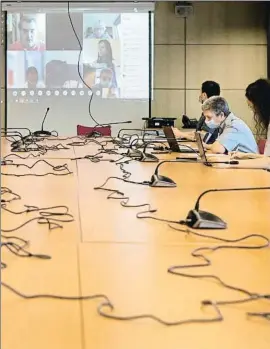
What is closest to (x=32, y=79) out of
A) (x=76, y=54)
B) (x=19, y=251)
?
(x=76, y=54)

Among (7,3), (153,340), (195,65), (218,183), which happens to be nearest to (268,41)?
(195,65)

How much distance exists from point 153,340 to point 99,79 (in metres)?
6.06

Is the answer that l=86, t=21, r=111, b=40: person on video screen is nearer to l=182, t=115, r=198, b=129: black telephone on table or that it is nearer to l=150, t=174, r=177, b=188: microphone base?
l=182, t=115, r=198, b=129: black telephone on table

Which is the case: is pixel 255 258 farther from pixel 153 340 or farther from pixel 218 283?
pixel 153 340

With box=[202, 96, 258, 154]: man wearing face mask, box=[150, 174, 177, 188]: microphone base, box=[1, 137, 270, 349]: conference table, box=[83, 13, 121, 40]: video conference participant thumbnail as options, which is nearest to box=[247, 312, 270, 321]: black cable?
box=[1, 137, 270, 349]: conference table

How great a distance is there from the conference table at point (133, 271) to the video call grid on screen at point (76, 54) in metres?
4.64

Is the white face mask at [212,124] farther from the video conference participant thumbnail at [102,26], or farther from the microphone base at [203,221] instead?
the microphone base at [203,221]

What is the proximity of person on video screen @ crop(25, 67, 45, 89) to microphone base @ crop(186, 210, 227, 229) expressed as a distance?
17.7 ft

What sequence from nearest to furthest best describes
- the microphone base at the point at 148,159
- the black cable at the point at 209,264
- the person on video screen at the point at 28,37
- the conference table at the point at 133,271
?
the conference table at the point at 133,271
the black cable at the point at 209,264
the microphone base at the point at 148,159
the person on video screen at the point at 28,37

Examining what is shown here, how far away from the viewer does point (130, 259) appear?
1.23 meters

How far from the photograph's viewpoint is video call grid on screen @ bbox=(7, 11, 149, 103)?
21.5ft

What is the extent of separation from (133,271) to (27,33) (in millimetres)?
5898

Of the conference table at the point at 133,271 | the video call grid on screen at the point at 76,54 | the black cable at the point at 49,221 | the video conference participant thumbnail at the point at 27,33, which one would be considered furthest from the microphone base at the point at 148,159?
the video conference participant thumbnail at the point at 27,33

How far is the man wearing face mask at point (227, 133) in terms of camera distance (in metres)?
3.95
